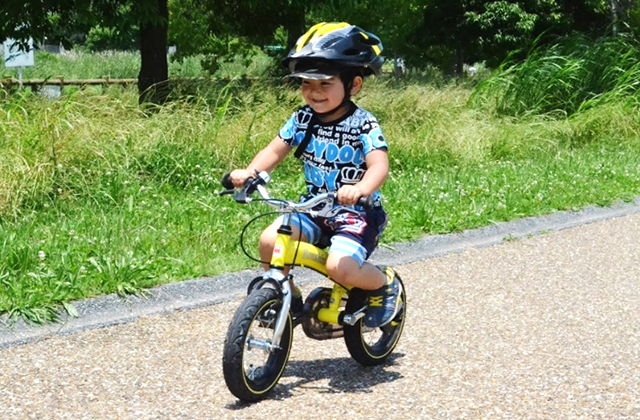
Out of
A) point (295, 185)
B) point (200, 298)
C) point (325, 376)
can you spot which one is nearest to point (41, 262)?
point (200, 298)

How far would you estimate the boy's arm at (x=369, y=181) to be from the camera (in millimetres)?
3877

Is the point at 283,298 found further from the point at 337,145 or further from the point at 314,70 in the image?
the point at 314,70

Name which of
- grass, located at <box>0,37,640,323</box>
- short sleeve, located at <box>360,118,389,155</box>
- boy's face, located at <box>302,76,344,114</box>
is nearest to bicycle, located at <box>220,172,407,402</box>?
short sleeve, located at <box>360,118,389,155</box>

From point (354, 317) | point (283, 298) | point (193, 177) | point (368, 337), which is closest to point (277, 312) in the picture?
point (283, 298)

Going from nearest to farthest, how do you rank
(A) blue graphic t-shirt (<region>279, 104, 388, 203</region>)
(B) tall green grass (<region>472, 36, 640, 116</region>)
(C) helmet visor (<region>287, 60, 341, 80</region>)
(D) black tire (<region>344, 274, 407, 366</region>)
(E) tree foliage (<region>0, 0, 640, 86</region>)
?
(C) helmet visor (<region>287, 60, 341, 80</region>)
(A) blue graphic t-shirt (<region>279, 104, 388, 203</region>)
(D) black tire (<region>344, 274, 407, 366</region>)
(E) tree foliage (<region>0, 0, 640, 86</region>)
(B) tall green grass (<region>472, 36, 640, 116</region>)

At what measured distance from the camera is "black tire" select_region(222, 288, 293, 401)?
3.92 metres

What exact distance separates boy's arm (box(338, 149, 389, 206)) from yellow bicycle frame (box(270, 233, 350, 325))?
346 mm

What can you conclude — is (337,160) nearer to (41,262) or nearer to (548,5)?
(41,262)

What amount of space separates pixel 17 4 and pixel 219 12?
502 cm

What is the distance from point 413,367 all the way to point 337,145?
1120 millimetres

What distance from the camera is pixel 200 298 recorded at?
234 inches

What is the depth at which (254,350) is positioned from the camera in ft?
13.5

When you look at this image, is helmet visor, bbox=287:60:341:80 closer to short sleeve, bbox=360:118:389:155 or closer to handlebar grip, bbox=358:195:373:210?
short sleeve, bbox=360:118:389:155

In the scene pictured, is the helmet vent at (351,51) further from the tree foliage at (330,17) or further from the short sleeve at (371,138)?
the tree foliage at (330,17)
